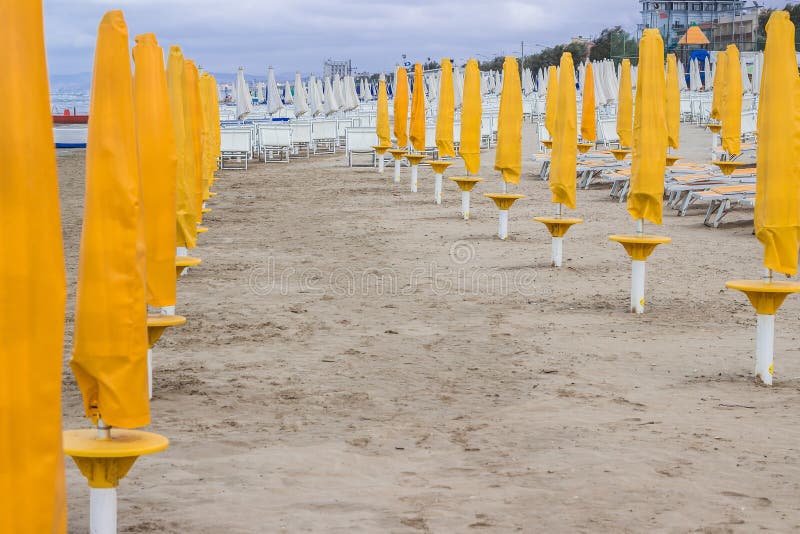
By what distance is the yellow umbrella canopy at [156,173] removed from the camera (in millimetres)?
5211

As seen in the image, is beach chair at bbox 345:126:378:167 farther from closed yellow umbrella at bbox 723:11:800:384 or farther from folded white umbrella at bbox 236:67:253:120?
closed yellow umbrella at bbox 723:11:800:384

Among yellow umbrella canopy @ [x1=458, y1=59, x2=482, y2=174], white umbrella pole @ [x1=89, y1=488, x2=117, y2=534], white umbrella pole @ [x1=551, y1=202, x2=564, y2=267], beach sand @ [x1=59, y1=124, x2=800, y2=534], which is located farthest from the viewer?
yellow umbrella canopy @ [x1=458, y1=59, x2=482, y2=174]

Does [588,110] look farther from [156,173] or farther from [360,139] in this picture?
[156,173]

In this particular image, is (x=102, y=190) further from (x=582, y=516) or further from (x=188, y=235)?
(x=188, y=235)

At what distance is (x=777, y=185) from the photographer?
6.29 meters

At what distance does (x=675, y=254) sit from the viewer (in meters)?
11.7

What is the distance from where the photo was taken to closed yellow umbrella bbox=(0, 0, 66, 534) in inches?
84.4

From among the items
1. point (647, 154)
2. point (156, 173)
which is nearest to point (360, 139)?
point (647, 154)

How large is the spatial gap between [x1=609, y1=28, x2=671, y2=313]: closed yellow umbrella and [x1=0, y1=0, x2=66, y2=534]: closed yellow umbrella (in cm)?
653

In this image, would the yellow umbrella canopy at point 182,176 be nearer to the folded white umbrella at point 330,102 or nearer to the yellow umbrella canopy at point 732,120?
the yellow umbrella canopy at point 732,120

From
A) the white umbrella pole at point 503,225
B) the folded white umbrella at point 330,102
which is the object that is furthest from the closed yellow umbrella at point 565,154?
the folded white umbrella at point 330,102

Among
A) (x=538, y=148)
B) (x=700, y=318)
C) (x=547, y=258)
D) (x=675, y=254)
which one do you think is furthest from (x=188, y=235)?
(x=538, y=148)

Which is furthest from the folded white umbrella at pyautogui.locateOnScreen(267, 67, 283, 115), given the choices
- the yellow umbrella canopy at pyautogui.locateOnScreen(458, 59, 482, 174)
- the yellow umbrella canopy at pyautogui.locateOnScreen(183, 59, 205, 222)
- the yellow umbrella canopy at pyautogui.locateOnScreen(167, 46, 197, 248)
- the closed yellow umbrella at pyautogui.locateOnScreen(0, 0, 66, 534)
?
the closed yellow umbrella at pyautogui.locateOnScreen(0, 0, 66, 534)

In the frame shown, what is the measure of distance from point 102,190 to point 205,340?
14.5ft
